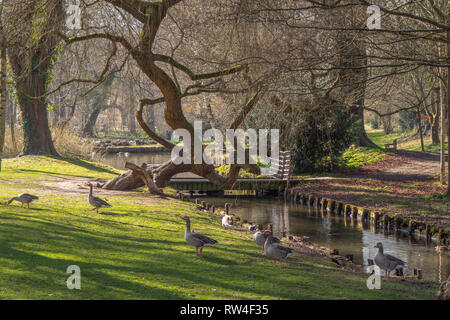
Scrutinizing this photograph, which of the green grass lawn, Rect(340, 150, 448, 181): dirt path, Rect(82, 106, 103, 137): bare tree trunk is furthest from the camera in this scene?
Rect(82, 106, 103, 137): bare tree trunk

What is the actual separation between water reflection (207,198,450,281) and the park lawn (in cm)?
363

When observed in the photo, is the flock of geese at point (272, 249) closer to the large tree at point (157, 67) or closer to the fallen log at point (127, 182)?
the large tree at point (157, 67)

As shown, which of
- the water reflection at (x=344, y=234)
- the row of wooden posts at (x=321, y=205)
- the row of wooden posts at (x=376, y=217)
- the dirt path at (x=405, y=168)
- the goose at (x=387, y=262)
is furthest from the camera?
the dirt path at (x=405, y=168)

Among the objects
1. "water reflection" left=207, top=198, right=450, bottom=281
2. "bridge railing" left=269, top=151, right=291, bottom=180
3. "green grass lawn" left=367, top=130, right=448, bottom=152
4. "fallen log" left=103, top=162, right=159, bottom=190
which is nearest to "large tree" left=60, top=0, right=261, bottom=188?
"water reflection" left=207, top=198, right=450, bottom=281

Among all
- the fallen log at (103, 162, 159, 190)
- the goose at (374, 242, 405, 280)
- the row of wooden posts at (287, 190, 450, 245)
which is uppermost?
the fallen log at (103, 162, 159, 190)

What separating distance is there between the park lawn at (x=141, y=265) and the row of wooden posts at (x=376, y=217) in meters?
6.53

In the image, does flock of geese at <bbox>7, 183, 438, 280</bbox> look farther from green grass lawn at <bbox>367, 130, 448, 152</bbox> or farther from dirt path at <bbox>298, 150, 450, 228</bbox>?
green grass lawn at <bbox>367, 130, 448, 152</bbox>

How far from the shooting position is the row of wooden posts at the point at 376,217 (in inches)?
737

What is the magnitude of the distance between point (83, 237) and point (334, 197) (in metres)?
16.5

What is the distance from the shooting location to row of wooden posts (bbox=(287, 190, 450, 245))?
18.7 m

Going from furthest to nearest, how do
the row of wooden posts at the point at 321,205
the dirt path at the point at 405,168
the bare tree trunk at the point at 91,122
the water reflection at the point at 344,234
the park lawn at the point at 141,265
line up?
the bare tree trunk at the point at 91,122 → the dirt path at the point at 405,168 → the row of wooden posts at the point at 321,205 → the water reflection at the point at 344,234 → the park lawn at the point at 141,265

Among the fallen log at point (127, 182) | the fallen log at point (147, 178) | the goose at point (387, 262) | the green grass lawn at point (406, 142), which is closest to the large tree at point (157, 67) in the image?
the fallen log at point (147, 178)

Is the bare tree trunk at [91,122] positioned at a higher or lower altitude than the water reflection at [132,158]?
higher

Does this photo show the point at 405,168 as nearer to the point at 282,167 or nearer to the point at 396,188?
the point at 396,188
